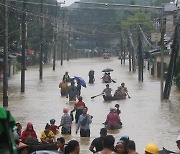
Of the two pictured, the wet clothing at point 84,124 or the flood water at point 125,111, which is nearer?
the wet clothing at point 84,124

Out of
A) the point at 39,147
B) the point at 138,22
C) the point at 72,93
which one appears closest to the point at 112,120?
the point at 72,93

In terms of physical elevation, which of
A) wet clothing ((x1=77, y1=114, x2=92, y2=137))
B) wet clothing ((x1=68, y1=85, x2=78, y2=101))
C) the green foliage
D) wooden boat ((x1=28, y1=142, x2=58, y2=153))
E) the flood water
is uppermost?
the green foliage

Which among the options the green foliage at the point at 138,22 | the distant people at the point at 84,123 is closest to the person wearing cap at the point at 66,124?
the distant people at the point at 84,123

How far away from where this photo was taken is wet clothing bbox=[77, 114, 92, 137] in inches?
752

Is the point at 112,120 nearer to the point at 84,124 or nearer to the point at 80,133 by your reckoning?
the point at 80,133

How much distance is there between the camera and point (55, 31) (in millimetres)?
83625

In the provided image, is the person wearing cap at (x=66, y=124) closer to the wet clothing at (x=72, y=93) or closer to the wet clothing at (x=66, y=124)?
the wet clothing at (x=66, y=124)

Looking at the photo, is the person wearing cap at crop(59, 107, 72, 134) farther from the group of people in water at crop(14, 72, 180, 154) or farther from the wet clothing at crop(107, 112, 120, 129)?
the wet clothing at crop(107, 112, 120, 129)

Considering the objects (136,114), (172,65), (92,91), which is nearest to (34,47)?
(92,91)

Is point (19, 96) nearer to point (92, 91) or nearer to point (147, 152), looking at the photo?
point (92, 91)

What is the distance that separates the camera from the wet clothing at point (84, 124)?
1909 centimetres

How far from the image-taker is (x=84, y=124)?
1933 centimetres

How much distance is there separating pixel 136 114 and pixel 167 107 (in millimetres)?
3514

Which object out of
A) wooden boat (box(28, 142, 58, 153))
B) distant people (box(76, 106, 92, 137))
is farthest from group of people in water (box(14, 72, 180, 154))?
wooden boat (box(28, 142, 58, 153))
